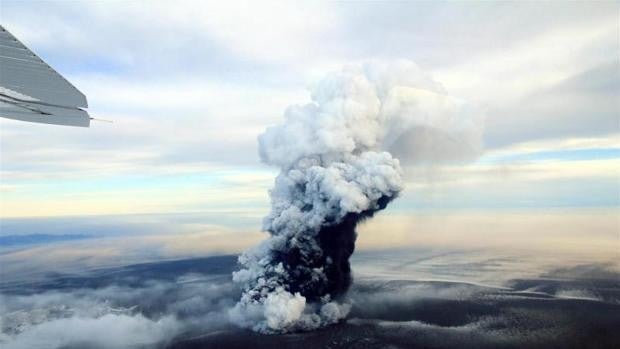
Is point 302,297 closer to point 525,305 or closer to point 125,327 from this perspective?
point 125,327

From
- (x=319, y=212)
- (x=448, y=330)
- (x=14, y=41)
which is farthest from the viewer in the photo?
(x=448, y=330)

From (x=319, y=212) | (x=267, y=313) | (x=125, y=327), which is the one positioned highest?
(x=319, y=212)

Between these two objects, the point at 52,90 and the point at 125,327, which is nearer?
the point at 52,90

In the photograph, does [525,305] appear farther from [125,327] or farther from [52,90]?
[52,90]

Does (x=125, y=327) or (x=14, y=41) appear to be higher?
(x=14, y=41)

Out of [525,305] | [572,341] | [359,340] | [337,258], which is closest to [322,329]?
[359,340]

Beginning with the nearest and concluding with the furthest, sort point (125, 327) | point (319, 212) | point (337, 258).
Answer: point (319, 212) → point (337, 258) → point (125, 327)

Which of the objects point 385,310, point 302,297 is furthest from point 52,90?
point 385,310
